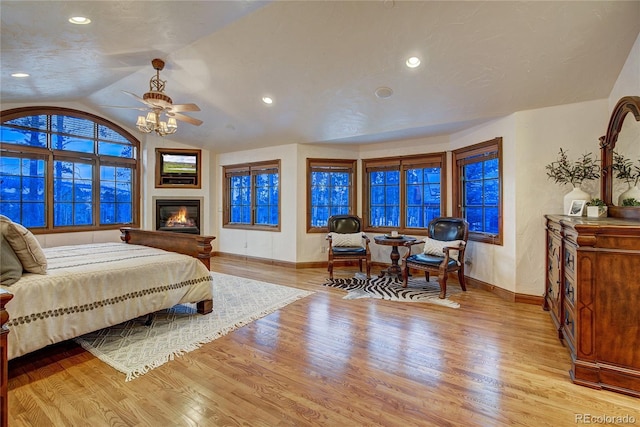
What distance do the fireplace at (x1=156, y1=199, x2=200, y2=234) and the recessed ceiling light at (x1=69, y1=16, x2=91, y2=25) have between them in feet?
13.8

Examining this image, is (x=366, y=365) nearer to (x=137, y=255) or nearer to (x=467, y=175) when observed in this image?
(x=137, y=255)

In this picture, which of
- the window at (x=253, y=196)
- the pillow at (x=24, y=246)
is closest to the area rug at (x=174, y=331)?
the pillow at (x=24, y=246)

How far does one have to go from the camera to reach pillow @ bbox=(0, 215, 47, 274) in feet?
7.00

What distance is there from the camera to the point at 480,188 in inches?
178

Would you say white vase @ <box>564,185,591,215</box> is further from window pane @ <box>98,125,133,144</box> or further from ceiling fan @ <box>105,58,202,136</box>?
window pane @ <box>98,125,133,144</box>

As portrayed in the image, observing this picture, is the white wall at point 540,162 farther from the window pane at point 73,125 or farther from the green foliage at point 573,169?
the window pane at point 73,125

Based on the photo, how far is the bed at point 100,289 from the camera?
2.10m

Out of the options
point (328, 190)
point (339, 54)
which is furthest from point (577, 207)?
point (328, 190)

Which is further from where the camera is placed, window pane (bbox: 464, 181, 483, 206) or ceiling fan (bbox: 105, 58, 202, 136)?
window pane (bbox: 464, 181, 483, 206)

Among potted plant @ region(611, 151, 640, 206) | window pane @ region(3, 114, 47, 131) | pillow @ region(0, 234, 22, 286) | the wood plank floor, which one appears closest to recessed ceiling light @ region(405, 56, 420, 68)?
potted plant @ region(611, 151, 640, 206)

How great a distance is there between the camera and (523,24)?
2652mm

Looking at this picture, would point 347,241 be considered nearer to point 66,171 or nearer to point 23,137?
point 66,171

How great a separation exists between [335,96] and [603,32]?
2.73 meters

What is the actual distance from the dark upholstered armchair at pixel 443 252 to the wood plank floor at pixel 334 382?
1.01 meters
